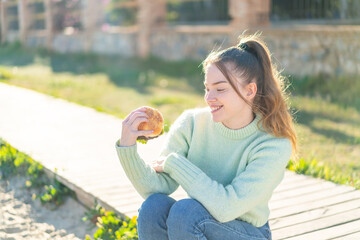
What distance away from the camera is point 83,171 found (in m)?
4.18

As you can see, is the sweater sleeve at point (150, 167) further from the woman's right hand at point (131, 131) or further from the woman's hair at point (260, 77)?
the woman's hair at point (260, 77)

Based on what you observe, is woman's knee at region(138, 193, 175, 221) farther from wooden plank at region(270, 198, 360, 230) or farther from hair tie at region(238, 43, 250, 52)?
wooden plank at region(270, 198, 360, 230)

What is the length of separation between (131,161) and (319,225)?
135 centimetres

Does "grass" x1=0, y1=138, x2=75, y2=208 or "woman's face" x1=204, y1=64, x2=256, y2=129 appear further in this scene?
"grass" x1=0, y1=138, x2=75, y2=208

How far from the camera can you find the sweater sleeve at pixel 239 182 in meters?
2.22

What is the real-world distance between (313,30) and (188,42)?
322cm

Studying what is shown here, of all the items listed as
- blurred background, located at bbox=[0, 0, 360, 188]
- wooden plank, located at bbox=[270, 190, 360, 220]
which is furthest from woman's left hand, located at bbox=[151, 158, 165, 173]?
blurred background, located at bbox=[0, 0, 360, 188]

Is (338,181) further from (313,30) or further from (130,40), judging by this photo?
(130,40)

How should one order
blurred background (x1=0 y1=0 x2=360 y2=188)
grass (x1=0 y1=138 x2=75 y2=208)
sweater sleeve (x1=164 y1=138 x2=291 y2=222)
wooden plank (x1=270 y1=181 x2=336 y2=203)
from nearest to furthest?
sweater sleeve (x1=164 y1=138 x2=291 y2=222) < wooden plank (x1=270 y1=181 x2=336 y2=203) < grass (x1=0 y1=138 x2=75 y2=208) < blurred background (x1=0 y1=0 x2=360 y2=188)

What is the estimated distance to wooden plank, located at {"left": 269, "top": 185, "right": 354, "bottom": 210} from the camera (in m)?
3.45

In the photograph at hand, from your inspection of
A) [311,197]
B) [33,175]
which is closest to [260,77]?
[311,197]

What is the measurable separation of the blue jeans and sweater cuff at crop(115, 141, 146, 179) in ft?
0.44

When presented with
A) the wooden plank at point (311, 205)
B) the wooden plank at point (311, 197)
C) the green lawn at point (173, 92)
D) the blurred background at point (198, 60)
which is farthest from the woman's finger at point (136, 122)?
the blurred background at point (198, 60)

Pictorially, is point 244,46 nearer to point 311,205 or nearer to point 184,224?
point 184,224
